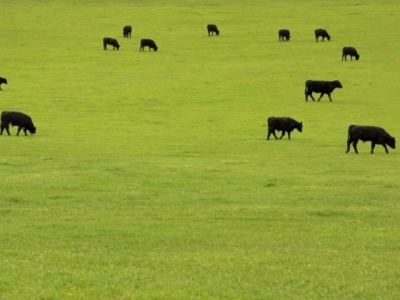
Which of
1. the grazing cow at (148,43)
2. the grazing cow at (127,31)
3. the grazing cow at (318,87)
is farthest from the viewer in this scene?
the grazing cow at (127,31)

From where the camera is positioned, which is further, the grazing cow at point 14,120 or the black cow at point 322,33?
the black cow at point 322,33

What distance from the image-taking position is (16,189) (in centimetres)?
2289

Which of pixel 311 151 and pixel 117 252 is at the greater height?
pixel 117 252

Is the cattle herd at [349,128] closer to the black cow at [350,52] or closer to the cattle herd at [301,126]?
the cattle herd at [301,126]

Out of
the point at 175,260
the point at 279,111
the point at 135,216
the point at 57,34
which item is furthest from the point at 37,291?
the point at 57,34

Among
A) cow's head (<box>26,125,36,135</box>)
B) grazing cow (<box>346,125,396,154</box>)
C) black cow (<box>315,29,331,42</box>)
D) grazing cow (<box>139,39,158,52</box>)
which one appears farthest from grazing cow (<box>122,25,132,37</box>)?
grazing cow (<box>346,125,396,154</box>)

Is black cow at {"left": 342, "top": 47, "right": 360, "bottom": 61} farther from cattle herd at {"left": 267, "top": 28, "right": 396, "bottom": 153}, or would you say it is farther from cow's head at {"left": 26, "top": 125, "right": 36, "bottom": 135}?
cow's head at {"left": 26, "top": 125, "right": 36, "bottom": 135}

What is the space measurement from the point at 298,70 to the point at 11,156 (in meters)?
37.1

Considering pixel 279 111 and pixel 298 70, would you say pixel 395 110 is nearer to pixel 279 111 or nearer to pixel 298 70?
pixel 279 111

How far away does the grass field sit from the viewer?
1259cm

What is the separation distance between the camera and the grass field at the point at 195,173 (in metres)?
12.6

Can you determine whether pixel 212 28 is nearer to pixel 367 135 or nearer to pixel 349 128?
pixel 349 128

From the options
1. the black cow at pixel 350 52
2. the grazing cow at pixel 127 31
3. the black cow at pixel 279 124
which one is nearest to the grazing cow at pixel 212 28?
the grazing cow at pixel 127 31

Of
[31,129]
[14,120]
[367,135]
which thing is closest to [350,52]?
[31,129]
